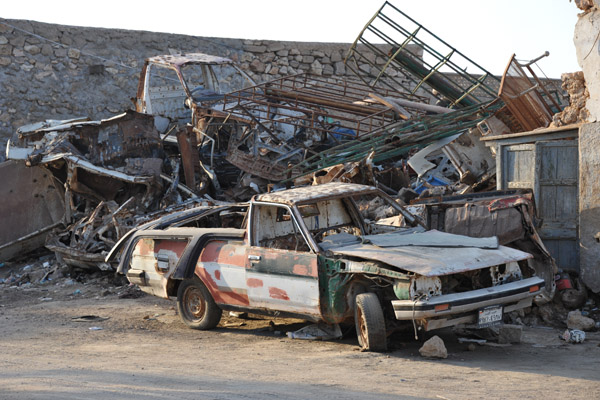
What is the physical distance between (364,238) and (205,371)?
7.41ft

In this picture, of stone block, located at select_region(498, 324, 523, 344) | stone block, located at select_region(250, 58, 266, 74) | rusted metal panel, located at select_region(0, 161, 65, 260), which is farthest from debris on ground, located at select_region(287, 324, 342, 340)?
stone block, located at select_region(250, 58, 266, 74)

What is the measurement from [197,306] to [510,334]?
→ 3497 mm

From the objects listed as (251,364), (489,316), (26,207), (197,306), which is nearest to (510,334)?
(489,316)

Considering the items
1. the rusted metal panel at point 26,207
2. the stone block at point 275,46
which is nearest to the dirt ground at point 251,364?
the rusted metal panel at point 26,207

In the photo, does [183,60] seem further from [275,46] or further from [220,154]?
[275,46]

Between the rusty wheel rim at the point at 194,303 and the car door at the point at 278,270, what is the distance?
949 mm

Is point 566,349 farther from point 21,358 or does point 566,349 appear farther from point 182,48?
point 182,48

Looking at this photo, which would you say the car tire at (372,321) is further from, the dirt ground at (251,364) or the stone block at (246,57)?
the stone block at (246,57)

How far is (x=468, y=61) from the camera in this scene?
1595 cm

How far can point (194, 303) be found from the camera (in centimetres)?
928

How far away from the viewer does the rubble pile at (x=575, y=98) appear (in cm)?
988

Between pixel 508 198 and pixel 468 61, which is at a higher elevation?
pixel 468 61

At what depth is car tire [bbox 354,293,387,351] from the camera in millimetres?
7344

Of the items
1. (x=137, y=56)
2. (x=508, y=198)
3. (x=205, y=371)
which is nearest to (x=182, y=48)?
(x=137, y=56)
